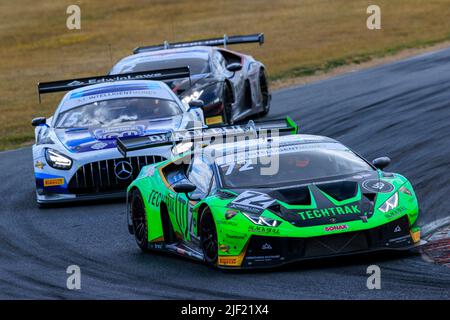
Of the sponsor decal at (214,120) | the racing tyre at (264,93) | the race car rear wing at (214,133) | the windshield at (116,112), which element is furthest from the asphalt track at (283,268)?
the sponsor decal at (214,120)

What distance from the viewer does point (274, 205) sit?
32.9 ft

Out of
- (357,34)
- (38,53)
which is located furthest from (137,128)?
(38,53)

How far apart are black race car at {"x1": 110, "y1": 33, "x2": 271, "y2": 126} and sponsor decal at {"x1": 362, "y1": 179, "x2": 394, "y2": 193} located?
26.2ft

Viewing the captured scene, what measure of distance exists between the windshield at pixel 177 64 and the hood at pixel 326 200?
9.33m

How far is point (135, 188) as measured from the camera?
12281mm

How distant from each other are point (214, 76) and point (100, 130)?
14.3 feet

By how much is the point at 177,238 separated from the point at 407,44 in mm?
22357

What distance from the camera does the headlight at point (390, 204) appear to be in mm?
10047

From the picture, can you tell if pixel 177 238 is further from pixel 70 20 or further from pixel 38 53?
pixel 70 20

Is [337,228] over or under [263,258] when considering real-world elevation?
over

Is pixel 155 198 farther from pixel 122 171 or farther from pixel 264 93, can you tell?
pixel 264 93

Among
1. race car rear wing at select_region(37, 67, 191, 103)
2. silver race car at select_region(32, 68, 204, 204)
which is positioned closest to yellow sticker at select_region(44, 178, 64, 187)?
silver race car at select_region(32, 68, 204, 204)

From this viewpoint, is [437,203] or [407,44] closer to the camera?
[437,203]

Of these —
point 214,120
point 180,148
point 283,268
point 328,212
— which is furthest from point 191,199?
point 214,120
